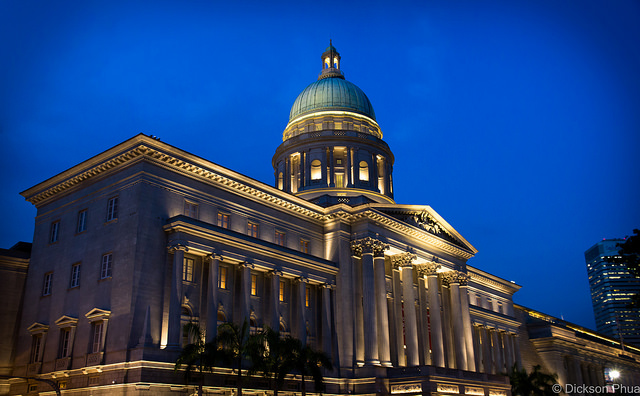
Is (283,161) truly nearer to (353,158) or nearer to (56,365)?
(353,158)

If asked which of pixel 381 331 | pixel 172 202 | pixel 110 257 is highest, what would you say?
pixel 172 202

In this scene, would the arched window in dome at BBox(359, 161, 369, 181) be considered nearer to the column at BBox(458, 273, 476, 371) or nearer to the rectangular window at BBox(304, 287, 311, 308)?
the column at BBox(458, 273, 476, 371)

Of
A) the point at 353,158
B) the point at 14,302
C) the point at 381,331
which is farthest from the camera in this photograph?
the point at 353,158

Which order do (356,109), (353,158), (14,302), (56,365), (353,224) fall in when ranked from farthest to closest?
(356,109), (353,158), (353,224), (14,302), (56,365)

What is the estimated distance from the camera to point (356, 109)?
2958 inches

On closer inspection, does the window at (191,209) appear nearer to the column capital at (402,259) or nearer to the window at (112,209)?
the window at (112,209)

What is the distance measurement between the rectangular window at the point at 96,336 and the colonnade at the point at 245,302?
455cm

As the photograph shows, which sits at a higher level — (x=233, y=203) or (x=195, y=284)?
(x=233, y=203)

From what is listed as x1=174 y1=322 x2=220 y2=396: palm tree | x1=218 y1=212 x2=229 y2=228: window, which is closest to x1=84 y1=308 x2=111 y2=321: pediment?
x1=174 y1=322 x2=220 y2=396: palm tree

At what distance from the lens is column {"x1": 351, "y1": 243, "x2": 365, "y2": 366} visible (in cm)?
5042

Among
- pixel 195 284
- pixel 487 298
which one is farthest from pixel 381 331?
pixel 487 298

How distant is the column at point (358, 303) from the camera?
50422 mm

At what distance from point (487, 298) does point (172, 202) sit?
52.4 meters

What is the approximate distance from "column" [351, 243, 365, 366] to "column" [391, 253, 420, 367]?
5.14m
